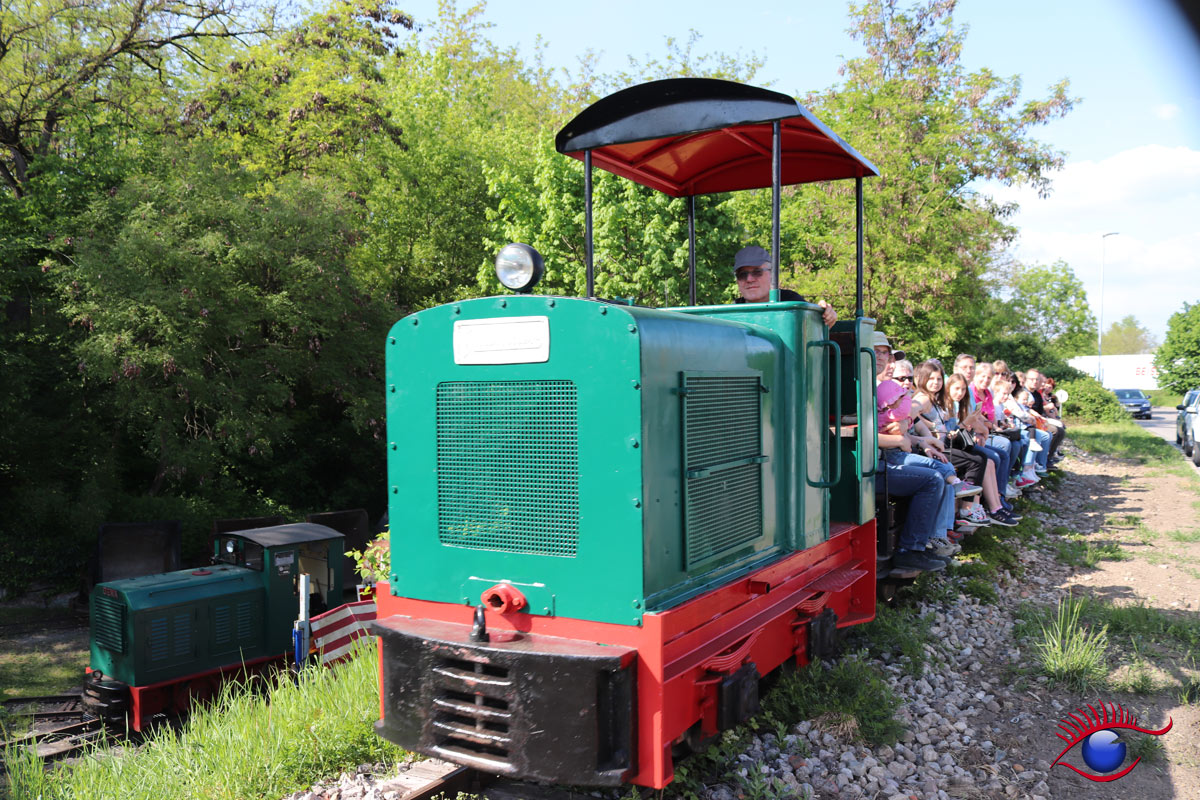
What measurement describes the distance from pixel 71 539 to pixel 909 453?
16.3m

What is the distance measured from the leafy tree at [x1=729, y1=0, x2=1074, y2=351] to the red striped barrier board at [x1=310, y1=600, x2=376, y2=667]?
1082cm

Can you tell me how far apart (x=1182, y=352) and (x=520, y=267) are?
5140 cm

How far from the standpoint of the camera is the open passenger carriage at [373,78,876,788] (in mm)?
3379

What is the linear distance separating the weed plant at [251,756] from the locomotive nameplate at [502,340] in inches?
81.2

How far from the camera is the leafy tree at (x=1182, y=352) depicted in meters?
43.5

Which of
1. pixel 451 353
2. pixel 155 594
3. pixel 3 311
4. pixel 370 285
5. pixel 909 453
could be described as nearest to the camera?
pixel 451 353

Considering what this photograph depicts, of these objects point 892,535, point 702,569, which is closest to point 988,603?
point 892,535

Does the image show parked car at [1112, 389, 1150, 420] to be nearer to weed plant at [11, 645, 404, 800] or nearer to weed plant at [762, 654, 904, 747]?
weed plant at [762, 654, 904, 747]

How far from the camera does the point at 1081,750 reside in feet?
15.8

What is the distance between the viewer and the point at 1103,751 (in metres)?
4.65

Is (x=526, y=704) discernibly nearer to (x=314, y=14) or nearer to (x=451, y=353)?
(x=451, y=353)

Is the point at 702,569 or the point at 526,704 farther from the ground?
the point at 702,569

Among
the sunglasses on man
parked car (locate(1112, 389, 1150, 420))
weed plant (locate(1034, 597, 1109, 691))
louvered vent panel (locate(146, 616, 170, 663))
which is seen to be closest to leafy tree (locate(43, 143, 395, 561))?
louvered vent panel (locate(146, 616, 170, 663))

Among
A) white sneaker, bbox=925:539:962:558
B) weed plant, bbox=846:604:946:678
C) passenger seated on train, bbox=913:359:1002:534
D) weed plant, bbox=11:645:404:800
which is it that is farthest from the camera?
passenger seated on train, bbox=913:359:1002:534
